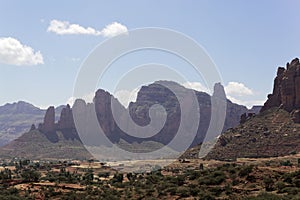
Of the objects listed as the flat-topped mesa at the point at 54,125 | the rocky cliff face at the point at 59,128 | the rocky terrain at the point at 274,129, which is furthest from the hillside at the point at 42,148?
the rocky terrain at the point at 274,129

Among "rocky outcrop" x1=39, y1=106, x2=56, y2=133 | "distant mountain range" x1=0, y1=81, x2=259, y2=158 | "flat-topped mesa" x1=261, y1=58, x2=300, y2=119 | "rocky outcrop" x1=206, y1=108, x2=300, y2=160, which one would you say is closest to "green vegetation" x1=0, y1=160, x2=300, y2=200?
"rocky outcrop" x1=206, y1=108, x2=300, y2=160

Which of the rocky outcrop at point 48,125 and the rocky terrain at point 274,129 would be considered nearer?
the rocky terrain at point 274,129

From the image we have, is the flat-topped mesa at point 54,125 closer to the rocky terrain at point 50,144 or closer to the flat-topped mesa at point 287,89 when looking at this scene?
the rocky terrain at point 50,144

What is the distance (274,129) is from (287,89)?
13.7m

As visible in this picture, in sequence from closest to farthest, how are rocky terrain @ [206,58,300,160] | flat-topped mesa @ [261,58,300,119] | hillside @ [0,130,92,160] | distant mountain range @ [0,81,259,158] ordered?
rocky terrain @ [206,58,300,160]
flat-topped mesa @ [261,58,300,119]
hillside @ [0,130,92,160]
distant mountain range @ [0,81,259,158]

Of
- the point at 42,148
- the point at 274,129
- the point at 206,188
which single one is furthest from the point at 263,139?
the point at 42,148

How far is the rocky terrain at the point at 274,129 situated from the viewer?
95.2 m

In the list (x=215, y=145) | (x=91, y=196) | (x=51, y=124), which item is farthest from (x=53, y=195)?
(x=51, y=124)

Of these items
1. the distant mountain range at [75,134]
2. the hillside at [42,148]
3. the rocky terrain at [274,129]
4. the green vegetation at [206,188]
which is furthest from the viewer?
the distant mountain range at [75,134]

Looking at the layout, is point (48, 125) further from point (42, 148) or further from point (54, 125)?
point (42, 148)

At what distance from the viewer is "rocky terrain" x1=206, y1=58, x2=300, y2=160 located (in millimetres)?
95250

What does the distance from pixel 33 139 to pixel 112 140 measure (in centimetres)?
3346

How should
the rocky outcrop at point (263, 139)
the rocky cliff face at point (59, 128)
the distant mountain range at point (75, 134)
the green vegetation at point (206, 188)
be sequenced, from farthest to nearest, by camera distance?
the rocky cliff face at point (59, 128)
the distant mountain range at point (75, 134)
the rocky outcrop at point (263, 139)
the green vegetation at point (206, 188)

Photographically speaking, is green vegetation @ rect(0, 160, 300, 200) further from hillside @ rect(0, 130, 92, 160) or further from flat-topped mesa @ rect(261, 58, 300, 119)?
hillside @ rect(0, 130, 92, 160)
